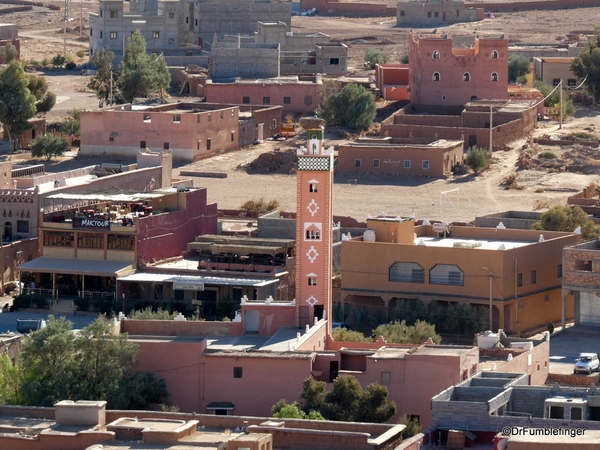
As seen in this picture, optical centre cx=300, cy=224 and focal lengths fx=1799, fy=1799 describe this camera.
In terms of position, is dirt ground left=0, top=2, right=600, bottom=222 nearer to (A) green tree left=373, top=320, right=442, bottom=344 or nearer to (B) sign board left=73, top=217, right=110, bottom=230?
(B) sign board left=73, top=217, right=110, bottom=230

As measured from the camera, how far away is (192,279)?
53719 millimetres

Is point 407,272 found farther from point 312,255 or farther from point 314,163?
point 314,163

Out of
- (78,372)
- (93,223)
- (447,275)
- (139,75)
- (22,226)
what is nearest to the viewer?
(78,372)

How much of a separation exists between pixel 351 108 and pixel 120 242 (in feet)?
92.7

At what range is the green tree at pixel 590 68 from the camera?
294 feet

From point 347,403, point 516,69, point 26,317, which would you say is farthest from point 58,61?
point 347,403

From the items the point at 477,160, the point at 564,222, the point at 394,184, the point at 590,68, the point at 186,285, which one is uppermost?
the point at 590,68

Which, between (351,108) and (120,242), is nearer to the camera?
(120,242)

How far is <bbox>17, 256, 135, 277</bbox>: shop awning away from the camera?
178ft

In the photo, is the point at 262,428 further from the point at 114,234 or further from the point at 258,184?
the point at 258,184

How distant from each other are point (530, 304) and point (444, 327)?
3128 mm

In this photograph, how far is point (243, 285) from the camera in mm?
52750

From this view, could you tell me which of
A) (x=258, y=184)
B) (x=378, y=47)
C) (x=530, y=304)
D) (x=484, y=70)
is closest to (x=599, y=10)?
(x=378, y=47)

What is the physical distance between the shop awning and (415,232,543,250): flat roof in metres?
9.02
